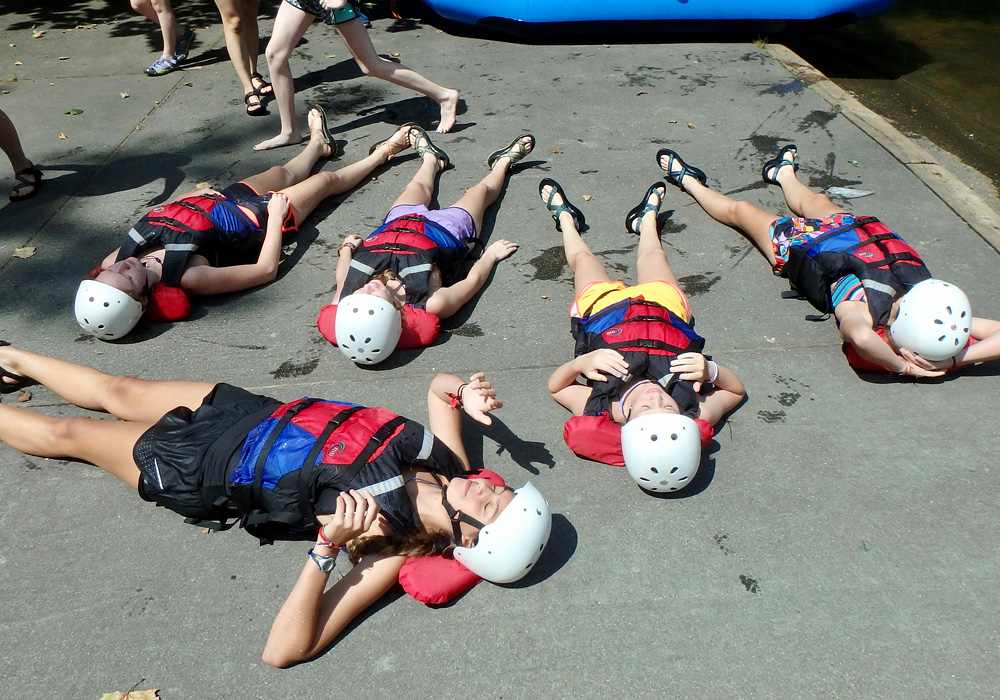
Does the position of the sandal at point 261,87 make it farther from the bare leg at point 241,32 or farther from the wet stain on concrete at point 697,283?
the wet stain on concrete at point 697,283

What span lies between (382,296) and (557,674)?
6.91 feet

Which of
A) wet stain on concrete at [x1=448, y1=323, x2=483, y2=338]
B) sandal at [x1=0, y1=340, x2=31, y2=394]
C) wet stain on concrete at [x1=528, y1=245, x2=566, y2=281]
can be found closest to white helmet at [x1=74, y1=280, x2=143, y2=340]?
sandal at [x1=0, y1=340, x2=31, y2=394]

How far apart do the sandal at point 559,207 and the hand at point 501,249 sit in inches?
15.6

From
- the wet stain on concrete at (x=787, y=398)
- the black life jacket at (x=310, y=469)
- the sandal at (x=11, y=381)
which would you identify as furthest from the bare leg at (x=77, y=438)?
the wet stain on concrete at (x=787, y=398)

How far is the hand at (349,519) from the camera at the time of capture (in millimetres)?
2668

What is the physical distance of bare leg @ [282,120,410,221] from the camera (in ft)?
16.9

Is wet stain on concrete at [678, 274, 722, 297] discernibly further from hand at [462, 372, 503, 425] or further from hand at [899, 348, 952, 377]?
hand at [462, 372, 503, 425]

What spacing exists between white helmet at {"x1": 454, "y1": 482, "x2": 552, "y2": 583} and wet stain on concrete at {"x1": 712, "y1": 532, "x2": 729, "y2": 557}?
0.72 m

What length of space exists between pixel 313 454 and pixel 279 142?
3886mm

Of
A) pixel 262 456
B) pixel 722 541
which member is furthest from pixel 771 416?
pixel 262 456

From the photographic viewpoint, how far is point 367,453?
10.1ft

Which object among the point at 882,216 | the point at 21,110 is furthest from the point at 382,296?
the point at 21,110

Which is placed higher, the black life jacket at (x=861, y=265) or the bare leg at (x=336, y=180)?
the black life jacket at (x=861, y=265)

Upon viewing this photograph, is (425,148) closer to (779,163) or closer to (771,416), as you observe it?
(779,163)
